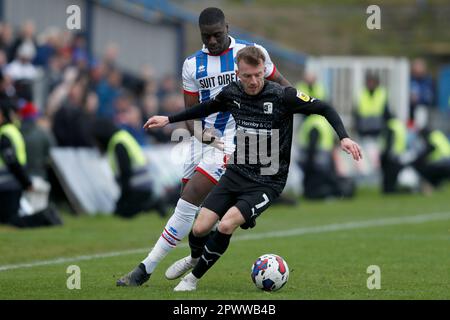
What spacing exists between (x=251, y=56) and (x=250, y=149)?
92 centimetres

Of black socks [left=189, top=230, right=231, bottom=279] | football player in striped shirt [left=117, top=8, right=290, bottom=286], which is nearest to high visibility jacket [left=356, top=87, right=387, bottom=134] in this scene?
football player in striped shirt [left=117, top=8, right=290, bottom=286]

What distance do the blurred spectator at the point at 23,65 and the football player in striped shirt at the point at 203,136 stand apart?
10953 mm

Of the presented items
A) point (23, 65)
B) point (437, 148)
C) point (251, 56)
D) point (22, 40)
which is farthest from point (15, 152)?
point (437, 148)

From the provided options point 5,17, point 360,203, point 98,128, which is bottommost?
point 360,203

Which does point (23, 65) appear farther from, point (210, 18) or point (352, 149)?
point (352, 149)

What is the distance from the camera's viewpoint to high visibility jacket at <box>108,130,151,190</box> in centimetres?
1892

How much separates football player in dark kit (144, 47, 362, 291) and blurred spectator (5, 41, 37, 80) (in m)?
11.7

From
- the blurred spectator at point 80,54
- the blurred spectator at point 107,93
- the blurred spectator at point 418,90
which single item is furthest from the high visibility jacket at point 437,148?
the blurred spectator at point 80,54

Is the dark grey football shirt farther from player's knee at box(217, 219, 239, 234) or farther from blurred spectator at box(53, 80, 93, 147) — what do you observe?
blurred spectator at box(53, 80, 93, 147)

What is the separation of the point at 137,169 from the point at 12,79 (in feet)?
10.2

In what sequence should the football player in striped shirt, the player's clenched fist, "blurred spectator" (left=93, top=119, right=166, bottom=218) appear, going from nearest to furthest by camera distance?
the player's clenched fist < the football player in striped shirt < "blurred spectator" (left=93, top=119, right=166, bottom=218)

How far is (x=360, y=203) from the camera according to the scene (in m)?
22.3

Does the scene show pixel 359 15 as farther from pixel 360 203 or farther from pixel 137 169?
pixel 137 169
